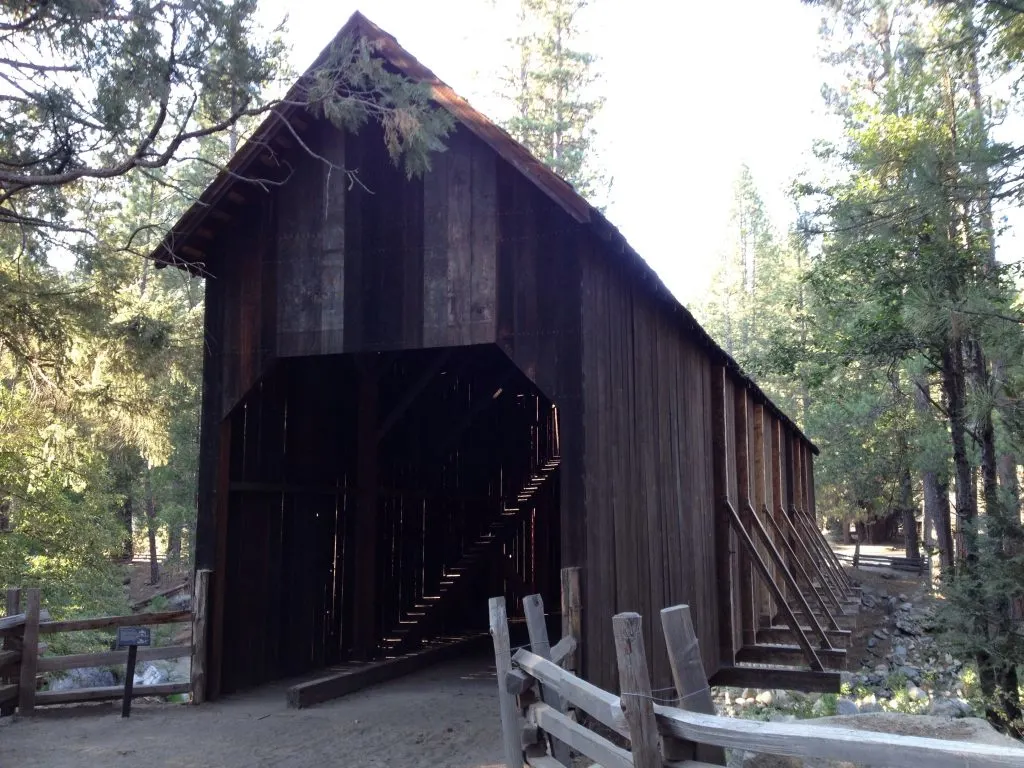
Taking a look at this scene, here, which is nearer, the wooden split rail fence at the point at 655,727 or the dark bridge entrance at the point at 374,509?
the wooden split rail fence at the point at 655,727

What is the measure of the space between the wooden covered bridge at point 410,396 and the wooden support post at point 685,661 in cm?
384

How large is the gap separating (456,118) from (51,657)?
6412 millimetres

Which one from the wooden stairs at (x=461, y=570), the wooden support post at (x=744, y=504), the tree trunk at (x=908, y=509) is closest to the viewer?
the wooden support post at (x=744, y=504)

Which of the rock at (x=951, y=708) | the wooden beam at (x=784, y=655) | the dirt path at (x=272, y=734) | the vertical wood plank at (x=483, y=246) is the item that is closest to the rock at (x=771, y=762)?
the dirt path at (x=272, y=734)

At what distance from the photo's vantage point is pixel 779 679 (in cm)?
1060

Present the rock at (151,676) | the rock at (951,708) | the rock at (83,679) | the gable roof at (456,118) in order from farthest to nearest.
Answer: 1. the rock at (151,676)
2. the rock at (83,679)
3. the rock at (951,708)
4. the gable roof at (456,118)

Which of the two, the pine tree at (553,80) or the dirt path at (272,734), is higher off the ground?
the pine tree at (553,80)

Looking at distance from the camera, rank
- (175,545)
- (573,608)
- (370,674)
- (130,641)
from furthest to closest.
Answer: (175,545), (370,674), (130,641), (573,608)

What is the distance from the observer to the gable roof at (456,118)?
7535 mm

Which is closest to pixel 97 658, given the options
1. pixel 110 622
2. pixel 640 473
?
pixel 110 622

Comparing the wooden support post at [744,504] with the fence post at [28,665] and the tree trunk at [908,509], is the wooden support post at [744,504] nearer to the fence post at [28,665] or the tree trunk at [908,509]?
the fence post at [28,665]

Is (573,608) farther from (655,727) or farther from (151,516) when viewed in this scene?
(151,516)

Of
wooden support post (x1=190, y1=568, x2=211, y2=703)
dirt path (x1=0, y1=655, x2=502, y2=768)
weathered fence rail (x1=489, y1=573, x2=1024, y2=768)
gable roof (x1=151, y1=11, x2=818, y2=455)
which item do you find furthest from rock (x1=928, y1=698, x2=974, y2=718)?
wooden support post (x1=190, y1=568, x2=211, y2=703)

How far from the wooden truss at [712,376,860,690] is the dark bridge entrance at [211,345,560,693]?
11.7 ft
